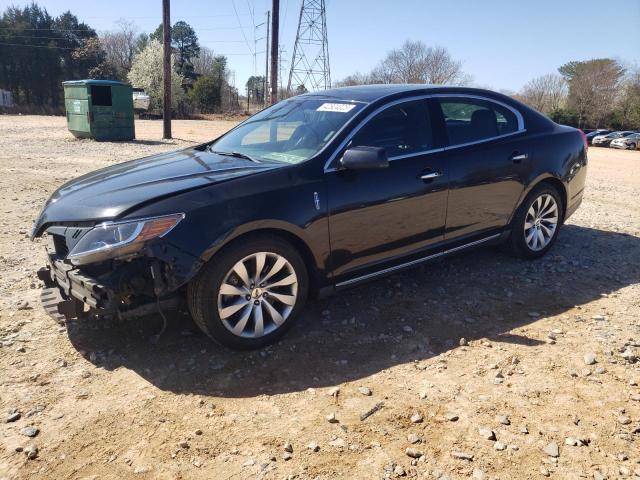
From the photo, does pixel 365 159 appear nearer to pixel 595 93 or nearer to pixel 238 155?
pixel 238 155

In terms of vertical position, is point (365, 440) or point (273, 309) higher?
point (273, 309)

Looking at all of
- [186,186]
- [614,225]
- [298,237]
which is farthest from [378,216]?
[614,225]

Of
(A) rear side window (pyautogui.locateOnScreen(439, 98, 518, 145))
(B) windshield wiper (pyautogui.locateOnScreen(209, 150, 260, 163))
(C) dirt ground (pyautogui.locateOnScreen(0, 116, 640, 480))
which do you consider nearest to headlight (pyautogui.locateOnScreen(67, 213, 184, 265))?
(C) dirt ground (pyautogui.locateOnScreen(0, 116, 640, 480))

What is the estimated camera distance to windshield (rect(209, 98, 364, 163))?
3.89 m

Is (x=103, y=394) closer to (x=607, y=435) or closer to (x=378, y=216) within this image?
(x=378, y=216)

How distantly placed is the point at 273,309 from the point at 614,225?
556 centimetres

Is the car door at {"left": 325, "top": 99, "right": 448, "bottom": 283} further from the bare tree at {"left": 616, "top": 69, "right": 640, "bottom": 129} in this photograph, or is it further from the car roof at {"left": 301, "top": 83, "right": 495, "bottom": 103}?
the bare tree at {"left": 616, "top": 69, "right": 640, "bottom": 129}

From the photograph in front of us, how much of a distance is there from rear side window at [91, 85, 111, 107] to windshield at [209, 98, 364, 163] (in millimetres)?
15409

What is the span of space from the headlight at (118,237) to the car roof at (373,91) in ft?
6.27

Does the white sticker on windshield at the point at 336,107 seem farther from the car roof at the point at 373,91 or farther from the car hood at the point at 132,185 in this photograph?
the car hood at the point at 132,185

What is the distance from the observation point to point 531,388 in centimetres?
313

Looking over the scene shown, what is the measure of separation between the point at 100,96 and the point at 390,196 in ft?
56.5

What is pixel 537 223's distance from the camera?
17.2ft

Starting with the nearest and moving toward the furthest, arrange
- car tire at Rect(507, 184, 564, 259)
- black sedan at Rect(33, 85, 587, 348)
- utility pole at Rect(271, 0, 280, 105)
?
black sedan at Rect(33, 85, 587, 348), car tire at Rect(507, 184, 564, 259), utility pole at Rect(271, 0, 280, 105)
